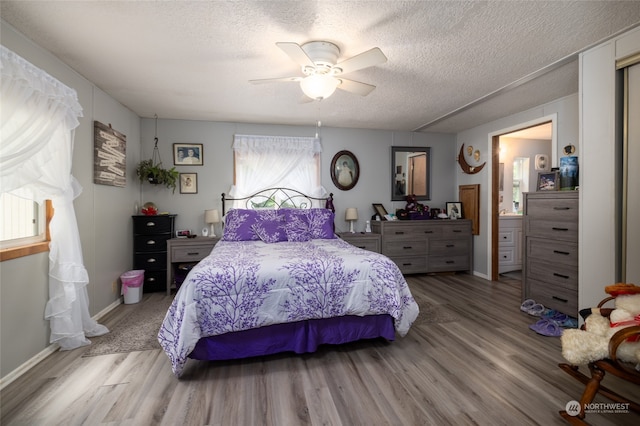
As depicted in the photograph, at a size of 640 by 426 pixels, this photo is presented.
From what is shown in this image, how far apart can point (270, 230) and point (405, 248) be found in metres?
2.31

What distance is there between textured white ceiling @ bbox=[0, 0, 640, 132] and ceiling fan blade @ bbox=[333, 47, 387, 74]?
0.21 metres

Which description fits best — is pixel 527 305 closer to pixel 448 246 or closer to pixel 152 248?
pixel 448 246

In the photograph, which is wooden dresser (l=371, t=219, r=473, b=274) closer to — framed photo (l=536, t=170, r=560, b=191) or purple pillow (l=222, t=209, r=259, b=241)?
framed photo (l=536, t=170, r=560, b=191)

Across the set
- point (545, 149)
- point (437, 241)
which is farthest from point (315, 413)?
point (545, 149)

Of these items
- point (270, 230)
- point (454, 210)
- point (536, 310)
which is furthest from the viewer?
point (454, 210)

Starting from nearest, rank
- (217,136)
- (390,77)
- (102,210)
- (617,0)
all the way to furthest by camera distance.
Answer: (617,0) → (390,77) → (102,210) → (217,136)

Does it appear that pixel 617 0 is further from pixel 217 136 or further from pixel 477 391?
pixel 217 136

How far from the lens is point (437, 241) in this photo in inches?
190

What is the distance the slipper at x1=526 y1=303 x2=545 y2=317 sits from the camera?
3061 mm

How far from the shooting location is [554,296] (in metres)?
2.98

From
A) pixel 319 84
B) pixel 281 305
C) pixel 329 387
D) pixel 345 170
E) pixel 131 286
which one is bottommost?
pixel 329 387

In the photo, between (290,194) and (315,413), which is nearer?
(315,413)

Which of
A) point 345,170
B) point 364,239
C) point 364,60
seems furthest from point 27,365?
point 345,170

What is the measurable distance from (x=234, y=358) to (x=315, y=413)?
0.81m
